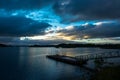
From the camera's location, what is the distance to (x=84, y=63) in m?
66.6

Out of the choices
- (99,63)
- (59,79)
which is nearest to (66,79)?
(59,79)

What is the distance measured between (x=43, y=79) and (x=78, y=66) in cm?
2244

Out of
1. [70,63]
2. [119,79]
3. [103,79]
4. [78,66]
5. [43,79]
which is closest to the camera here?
[119,79]

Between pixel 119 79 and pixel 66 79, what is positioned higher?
pixel 119 79

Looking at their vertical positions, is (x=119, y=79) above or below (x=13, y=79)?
above

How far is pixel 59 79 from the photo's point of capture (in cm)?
4225

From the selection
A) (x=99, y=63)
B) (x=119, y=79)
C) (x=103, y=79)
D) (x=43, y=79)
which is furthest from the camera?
(x=43, y=79)

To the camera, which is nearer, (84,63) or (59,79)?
(59,79)

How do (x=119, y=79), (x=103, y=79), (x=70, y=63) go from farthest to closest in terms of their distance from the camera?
(x=70, y=63)
(x=103, y=79)
(x=119, y=79)

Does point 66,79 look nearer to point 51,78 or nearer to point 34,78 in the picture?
point 51,78

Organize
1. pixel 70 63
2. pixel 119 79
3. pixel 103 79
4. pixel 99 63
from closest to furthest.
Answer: pixel 119 79
pixel 103 79
pixel 99 63
pixel 70 63

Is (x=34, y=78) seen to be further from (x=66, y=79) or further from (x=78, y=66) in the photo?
(x=78, y=66)

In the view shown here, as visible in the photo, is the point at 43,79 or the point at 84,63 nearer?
the point at 43,79

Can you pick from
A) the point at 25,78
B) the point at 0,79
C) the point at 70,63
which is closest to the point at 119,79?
the point at 25,78
